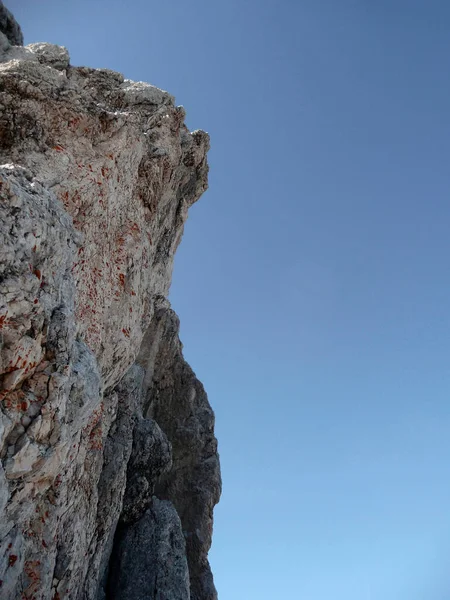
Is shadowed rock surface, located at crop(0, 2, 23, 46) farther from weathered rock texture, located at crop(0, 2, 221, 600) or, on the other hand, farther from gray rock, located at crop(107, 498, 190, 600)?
gray rock, located at crop(107, 498, 190, 600)

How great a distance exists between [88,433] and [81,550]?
3.60 metres

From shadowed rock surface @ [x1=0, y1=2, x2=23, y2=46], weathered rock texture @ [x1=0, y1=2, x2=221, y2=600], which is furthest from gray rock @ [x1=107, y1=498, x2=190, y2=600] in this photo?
shadowed rock surface @ [x1=0, y1=2, x2=23, y2=46]

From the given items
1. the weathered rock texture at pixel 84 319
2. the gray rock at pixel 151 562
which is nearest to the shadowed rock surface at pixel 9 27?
the weathered rock texture at pixel 84 319

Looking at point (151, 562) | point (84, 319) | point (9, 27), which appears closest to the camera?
point (84, 319)

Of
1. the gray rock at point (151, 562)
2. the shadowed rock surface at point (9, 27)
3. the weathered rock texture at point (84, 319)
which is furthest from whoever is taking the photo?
the shadowed rock surface at point (9, 27)

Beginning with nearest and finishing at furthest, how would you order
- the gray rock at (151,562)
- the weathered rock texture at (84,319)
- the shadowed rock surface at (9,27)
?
the weathered rock texture at (84,319) < the gray rock at (151,562) < the shadowed rock surface at (9,27)

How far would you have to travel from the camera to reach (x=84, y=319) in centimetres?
1405

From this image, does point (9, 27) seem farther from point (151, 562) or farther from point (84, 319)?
point (151, 562)

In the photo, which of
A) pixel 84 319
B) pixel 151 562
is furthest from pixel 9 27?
pixel 151 562

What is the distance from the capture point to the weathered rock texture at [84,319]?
994 centimetres

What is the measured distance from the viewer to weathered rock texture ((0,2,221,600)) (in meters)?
9.94

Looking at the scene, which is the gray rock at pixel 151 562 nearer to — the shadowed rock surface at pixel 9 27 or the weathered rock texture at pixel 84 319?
the weathered rock texture at pixel 84 319

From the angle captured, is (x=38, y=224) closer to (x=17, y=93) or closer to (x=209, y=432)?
(x=17, y=93)

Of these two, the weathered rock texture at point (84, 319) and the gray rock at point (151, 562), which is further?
the gray rock at point (151, 562)
